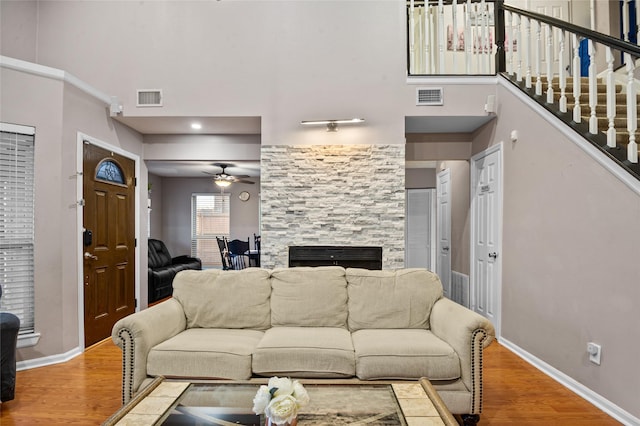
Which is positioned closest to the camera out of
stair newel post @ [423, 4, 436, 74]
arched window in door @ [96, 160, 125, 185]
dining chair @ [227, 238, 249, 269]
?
arched window in door @ [96, 160, 125, 185]

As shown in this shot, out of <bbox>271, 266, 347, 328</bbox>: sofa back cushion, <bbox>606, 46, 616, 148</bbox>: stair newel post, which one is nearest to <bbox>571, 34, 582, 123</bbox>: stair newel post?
<bbox>606, 46, 616, 148</bbox>: stair newel post

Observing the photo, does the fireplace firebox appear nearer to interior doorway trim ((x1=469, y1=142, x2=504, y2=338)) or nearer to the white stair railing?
interior doorway trim ((x1=469, y1=142, x2=504, y2=338))

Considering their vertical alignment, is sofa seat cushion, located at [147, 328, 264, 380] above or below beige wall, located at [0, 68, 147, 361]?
below

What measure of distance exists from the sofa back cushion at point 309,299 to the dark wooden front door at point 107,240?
7.26 feet

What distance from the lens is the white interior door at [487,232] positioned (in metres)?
4.26

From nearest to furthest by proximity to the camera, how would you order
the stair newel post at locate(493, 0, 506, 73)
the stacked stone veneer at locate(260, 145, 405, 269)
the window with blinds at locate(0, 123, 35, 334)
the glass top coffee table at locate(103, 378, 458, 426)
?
the glass top coffee table at locate(103, 378, 458, 426), the window with blinds at locate(0, 123, 35, 334), the stair newel post at locate(493, 0, 506, 73), the stacked stone veneer at locate(260, 145, 405, 269)

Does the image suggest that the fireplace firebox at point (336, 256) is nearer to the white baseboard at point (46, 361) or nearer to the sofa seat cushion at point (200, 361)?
the sofa seat cushion at point (200, 361)

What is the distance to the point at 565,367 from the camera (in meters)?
3.00

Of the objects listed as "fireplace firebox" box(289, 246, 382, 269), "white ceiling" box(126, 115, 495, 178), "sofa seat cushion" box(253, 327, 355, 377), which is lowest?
"sofa seat cushion" box(253, 327, 355, 377)

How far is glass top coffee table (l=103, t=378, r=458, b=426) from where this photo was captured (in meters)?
1.57

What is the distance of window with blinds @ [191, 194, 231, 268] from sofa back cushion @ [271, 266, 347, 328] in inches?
282

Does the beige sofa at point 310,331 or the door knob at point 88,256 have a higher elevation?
the door knob at point 88,256

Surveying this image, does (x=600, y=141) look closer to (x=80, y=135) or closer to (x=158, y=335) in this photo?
(x=158, y=335)

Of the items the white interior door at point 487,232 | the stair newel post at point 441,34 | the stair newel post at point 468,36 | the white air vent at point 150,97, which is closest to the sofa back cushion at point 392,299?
the white interior door at point 487,232
